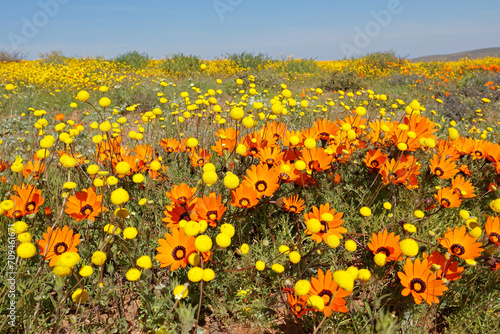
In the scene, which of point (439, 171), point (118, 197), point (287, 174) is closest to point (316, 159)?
point (287, 174)

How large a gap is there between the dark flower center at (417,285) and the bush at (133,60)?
14.9 m

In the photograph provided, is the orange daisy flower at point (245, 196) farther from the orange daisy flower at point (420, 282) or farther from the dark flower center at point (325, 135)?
the dark flower center at point (325, 135)

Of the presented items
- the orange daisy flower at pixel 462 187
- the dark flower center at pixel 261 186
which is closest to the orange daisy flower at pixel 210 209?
the dark flower center at pixel 261 186

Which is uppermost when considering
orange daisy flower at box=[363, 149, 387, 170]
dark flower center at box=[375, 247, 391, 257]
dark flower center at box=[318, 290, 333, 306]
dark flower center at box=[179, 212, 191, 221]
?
orange daisy flower at box=[363, 149, 387, 170]

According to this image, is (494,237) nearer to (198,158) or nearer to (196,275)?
(196,275)

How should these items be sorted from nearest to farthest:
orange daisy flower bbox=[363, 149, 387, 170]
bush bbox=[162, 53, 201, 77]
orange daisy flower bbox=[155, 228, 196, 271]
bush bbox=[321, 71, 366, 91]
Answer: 1. orange daisy flower bbox=[155, 228, 196, 271]
2. orange daisy flower bbox=[363, 149, 387, 170]
3. bush bbox=[321, 71, 366, 91]
4. bush bbox=[162, 53, 201, 77]

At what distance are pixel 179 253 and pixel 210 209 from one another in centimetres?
28

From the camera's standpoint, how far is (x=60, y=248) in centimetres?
145

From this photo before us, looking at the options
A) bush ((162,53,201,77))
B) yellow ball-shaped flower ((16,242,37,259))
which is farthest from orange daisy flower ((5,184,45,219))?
bush ((162,53,201,77))

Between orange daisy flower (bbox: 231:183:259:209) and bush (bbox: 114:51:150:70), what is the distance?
1413 cm

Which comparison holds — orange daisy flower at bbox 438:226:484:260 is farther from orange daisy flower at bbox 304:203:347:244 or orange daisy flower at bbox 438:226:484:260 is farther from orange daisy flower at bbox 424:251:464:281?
orange daisy flower at bbox 304:203:347:244

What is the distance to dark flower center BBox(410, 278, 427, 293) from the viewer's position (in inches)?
52.9

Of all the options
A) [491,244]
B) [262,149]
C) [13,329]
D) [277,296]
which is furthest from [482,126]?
[13,329]

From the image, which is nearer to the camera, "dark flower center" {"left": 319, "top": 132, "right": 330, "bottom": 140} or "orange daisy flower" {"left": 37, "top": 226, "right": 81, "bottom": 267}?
"orange daisy flower" {"left": 37, "top": 226, "right": 81, "bottom": 267}
